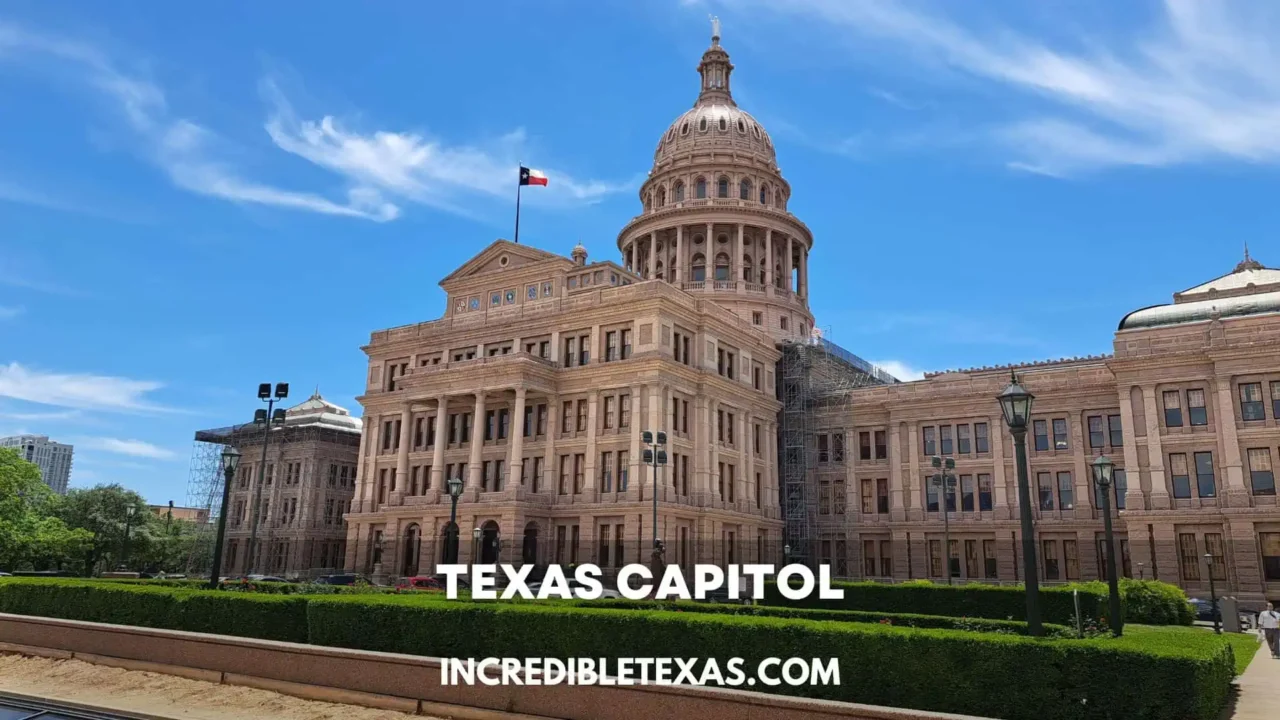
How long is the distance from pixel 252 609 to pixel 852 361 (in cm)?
6129

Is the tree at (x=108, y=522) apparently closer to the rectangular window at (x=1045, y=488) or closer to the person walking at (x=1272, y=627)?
the rectangular window at (x=1045, y=488)

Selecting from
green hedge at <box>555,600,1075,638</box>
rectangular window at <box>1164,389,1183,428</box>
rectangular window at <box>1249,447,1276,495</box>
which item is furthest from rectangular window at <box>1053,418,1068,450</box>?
green hedge at <box>555,600,1075,638</box>

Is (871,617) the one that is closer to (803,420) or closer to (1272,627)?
(1272,627)

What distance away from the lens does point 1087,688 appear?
12.8 meters

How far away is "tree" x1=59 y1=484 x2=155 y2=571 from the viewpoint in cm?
7369

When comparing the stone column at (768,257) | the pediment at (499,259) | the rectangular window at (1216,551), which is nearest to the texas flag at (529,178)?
the pediment at (499,259)

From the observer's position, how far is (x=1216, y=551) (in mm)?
48594

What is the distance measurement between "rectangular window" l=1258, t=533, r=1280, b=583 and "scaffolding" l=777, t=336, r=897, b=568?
26.7m

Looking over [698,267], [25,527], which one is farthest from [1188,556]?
[25,527]

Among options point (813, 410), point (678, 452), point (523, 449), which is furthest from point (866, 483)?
point (523, 449)

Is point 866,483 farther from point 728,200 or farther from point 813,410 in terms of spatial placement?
point 728,200

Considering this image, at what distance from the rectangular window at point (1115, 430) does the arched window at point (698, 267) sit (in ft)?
119

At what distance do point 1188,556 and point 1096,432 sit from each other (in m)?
10.0

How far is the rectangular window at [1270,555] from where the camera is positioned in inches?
1836
